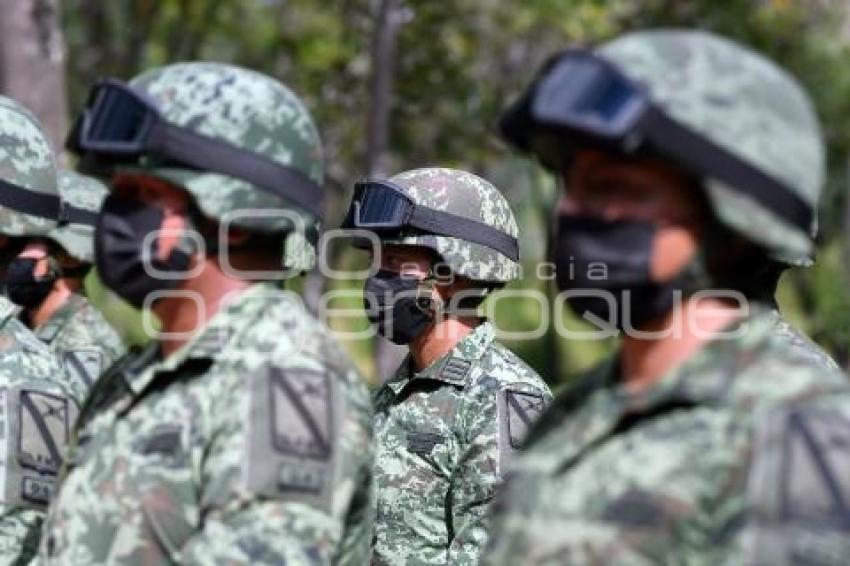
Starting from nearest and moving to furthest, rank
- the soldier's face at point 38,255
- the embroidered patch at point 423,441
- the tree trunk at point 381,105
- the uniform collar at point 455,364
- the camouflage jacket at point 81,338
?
the embroidered patch at point 423,441 < the uniform collar at point 455,364 < the soldier's face at point 38,255 < the camouflage jacket at point 81,338 < the tree trunk at point 381,105

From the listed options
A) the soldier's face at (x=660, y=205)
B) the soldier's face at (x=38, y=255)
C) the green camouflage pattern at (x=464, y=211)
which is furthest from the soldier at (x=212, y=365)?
the soldier's face at (x=38, y=255)

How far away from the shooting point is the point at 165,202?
3729mm

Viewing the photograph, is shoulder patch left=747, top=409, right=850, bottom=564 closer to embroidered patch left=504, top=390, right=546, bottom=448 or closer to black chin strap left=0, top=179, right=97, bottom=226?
embroidered patch left=504, top=390, right=546, bottom=448

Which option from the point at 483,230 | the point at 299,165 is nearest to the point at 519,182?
the point at 483,230

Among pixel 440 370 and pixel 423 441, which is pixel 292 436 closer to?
pixel 423 441

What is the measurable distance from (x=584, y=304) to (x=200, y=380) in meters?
0.78

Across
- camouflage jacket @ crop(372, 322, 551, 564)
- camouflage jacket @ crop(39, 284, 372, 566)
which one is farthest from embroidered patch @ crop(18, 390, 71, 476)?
camouflage jacket @ crop(372, 322, 551, 564)

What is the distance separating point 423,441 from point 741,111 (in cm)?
263

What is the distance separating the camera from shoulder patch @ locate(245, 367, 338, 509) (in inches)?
134

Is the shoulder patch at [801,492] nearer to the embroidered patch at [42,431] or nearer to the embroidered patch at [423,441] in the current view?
the embroidered patch at [42,431]

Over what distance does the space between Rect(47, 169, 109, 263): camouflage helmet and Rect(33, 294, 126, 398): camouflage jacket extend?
0.63 ft

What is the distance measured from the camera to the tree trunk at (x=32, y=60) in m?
11.7

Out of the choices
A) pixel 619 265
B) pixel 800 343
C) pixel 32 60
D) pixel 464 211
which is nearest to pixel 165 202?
pixel 619 265

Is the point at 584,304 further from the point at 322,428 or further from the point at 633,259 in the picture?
the point at 322,428
